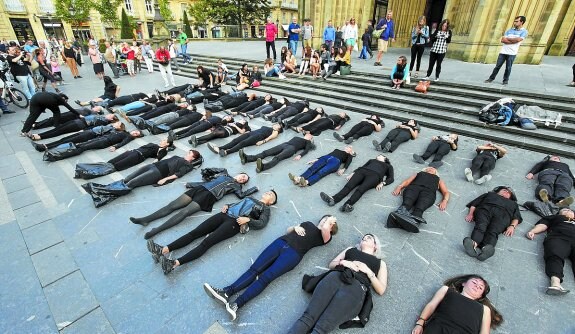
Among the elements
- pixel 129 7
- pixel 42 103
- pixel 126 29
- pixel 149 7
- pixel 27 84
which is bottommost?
pixel 27 84

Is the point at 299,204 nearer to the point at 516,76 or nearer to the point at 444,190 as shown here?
the point at 444,190

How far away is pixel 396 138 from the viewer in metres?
7.55

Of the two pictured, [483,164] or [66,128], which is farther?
[66,128]

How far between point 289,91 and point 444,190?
8.45 metres

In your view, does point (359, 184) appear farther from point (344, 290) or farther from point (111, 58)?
point (111, 58)

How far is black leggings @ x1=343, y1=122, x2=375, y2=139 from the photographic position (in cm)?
792

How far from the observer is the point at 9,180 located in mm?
5957

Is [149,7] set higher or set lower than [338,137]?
higher

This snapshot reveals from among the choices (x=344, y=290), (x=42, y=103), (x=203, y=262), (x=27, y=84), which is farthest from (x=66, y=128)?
(x=344, y=290)

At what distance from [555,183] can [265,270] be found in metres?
6.03

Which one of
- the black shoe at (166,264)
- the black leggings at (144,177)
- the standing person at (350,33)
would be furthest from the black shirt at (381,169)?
the standing person at (350,33)

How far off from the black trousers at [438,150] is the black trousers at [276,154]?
10.9ft

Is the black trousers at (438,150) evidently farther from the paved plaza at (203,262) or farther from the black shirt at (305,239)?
the black shirt at (305,239)

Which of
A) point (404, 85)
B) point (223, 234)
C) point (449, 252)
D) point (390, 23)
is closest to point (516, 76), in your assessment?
point (404, 85)
